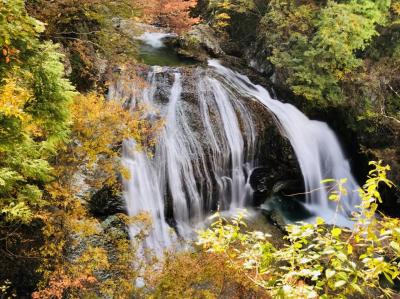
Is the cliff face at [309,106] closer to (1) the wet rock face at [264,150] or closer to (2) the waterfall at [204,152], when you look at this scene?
(2) the waterfall at [204,152]

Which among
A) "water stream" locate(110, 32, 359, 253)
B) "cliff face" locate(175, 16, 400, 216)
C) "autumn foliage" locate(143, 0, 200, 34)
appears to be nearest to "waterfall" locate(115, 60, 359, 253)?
"water stream" locate(110, 32, 359, 253)

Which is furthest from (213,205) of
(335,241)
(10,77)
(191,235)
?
(335,241)

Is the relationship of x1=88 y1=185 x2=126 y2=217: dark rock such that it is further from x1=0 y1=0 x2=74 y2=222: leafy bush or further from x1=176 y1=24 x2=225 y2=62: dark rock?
x1=176 y1=24 x2=225 y2=62: dark rock

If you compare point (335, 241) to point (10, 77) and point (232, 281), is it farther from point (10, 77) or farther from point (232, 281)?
point (232, 281)

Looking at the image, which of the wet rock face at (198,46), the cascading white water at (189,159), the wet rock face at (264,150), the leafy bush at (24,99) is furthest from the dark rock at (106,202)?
the wet rock face at (198,46)

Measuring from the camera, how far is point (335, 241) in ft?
7.35

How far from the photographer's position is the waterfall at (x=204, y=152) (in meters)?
10.9

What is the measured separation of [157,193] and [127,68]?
425cm

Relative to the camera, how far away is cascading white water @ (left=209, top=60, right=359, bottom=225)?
45.0ft

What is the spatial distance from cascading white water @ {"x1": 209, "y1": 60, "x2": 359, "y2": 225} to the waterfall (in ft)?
0.13

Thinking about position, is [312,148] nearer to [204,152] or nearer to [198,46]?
[204,152]

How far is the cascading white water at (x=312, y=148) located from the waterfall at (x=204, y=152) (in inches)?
1.6

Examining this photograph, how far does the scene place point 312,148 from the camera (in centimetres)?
1413

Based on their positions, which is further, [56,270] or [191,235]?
[191,235]
